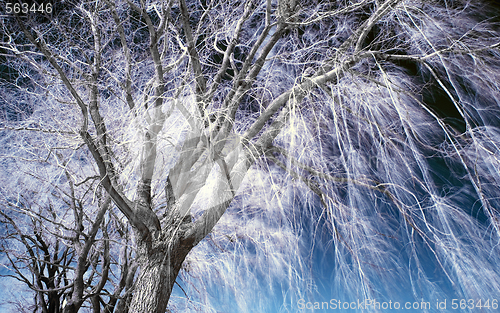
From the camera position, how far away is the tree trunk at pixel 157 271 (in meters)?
2.42

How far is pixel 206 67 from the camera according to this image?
386 cm

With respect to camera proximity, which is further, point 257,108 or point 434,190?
point 257,108

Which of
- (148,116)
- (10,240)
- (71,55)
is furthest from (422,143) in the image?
(10,240)

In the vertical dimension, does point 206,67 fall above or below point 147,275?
above

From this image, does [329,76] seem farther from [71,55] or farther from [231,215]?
[71,55]

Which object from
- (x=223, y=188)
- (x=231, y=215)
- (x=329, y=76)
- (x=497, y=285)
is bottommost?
(x=497, y=285)

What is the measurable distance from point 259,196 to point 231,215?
154 centimetres

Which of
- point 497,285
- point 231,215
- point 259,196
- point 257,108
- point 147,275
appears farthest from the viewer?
point 231,215

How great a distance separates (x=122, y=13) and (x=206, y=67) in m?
1.28

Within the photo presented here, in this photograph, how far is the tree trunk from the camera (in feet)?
7.93

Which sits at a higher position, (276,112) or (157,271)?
(276,112)

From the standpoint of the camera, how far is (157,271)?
2533mm

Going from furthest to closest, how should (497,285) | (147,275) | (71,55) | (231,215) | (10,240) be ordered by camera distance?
(10,240), (231,215), (71,55), (147,275), (497,285)

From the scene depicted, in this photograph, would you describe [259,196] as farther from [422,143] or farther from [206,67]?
[206,67]
